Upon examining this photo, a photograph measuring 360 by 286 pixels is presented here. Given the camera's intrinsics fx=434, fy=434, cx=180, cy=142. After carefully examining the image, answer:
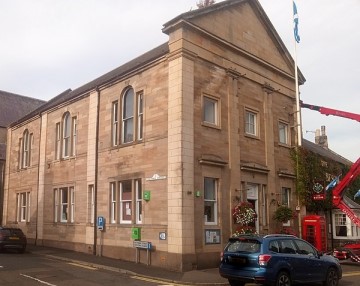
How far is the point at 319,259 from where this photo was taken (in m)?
13.1

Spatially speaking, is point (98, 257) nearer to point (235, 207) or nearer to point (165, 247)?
point (165, 247)

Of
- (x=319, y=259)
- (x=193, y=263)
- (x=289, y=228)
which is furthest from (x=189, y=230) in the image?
(x=289, y=228)

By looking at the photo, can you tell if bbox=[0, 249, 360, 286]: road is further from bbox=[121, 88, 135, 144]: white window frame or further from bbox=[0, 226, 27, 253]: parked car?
bbox=[121, 88, 135, 144]: white window frame

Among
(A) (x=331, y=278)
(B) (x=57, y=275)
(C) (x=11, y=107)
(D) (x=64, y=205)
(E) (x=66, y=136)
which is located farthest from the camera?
(C) (x=11, y=107)

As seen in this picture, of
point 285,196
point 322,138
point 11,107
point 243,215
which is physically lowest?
point 243,215

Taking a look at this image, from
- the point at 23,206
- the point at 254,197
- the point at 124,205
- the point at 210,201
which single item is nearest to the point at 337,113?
the point at 254,197

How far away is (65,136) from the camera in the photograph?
25.8 metres

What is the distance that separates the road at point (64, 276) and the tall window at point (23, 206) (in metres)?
10.6

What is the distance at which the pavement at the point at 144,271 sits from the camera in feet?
45.8

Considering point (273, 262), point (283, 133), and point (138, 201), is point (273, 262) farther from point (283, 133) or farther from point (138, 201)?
point (283, 133)

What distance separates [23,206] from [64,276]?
16546mm

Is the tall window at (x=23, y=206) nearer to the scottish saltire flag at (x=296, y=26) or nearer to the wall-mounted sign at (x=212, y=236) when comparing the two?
the wall-mounted sign at (x=212, y=236)

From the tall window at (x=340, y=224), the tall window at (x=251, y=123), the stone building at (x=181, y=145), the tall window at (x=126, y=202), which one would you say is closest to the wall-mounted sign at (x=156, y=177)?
the stone building at (x=181, y=145)

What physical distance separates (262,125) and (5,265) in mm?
13236
